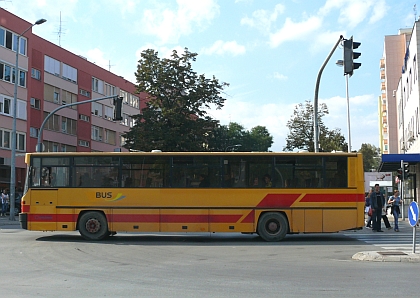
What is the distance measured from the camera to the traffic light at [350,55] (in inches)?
714

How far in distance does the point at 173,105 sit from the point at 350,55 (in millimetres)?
32732

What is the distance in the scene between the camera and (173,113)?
48.4 meters

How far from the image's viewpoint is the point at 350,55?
1814cm

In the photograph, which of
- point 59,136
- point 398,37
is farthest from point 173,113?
point 398,37

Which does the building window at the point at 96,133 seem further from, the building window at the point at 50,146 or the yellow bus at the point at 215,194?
the yellow bus at the point at 215,194

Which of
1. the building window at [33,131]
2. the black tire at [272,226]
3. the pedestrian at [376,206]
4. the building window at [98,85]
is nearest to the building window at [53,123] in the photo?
the building window at [33,131]

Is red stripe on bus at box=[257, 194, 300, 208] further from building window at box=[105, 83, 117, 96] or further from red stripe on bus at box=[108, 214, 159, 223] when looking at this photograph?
building window at box=[105, 83, 117, 96]

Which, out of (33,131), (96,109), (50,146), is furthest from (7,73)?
(96,109)

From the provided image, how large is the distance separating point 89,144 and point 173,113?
51.3 feet

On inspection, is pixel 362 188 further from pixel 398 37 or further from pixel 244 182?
pixel 398 37

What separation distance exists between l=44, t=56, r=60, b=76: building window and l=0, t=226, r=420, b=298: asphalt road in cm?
3536

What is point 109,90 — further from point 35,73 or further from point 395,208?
point 395,208

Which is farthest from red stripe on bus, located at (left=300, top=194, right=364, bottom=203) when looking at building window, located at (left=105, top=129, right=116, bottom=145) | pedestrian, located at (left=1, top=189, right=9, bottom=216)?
building window, located at (left=105, top=129, right=116, bottom=145)

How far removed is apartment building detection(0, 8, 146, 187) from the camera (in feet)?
148
